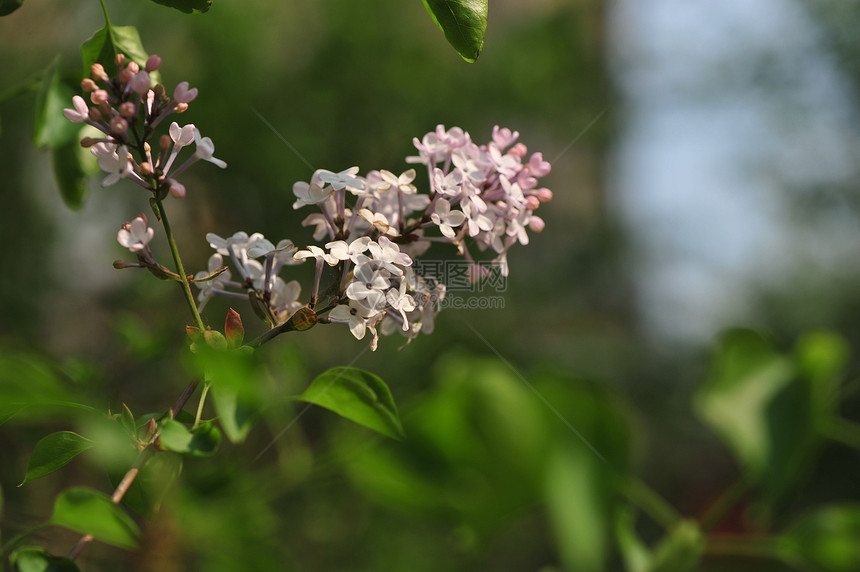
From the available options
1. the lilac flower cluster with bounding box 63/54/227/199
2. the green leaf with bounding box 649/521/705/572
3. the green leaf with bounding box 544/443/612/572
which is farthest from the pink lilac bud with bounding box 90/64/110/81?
the green leaf with bounding box 649/521/705/572

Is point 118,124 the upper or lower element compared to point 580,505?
upper

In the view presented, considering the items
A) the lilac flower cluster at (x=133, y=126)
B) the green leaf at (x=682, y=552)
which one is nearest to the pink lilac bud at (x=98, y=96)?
the lilac flower cluster at (x=133, y=126)

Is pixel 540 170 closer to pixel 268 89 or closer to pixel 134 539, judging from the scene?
pixel 134 539

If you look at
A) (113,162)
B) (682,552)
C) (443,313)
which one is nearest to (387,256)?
(113,162)

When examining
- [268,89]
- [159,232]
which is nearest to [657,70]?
[268,89]

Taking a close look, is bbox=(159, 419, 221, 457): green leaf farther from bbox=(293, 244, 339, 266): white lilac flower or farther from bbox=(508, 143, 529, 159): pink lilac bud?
bbox=(508, 143, 529, 159): pink lilac bud

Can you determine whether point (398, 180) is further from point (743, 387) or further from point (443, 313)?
point (443, 313)

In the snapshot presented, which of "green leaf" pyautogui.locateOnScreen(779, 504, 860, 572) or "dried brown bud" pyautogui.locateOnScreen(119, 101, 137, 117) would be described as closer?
"dried brown bud" pyautogui.locateOnScreen(119, 101, 137, 117)
